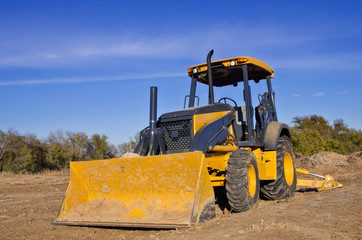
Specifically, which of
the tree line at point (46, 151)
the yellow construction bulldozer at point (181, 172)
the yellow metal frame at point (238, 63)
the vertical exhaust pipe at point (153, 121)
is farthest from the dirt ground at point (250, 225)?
the tree line at point (46, 151)

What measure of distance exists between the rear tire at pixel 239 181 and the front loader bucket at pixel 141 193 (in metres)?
0.71

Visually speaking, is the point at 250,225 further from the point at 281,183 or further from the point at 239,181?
the point at 281,183

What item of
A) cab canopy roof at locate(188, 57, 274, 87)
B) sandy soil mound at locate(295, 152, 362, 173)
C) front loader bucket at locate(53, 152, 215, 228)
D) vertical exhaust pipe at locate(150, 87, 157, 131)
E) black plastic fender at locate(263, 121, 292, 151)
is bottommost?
sandy soil mound at locate(295, 152, 362, 173)

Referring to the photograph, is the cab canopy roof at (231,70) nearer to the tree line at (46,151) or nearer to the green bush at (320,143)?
the green bush at (320,143)

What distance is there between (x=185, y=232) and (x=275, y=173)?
11.5ft

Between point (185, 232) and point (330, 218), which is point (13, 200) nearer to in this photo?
point (185, 232)

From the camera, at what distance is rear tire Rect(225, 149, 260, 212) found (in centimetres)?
549

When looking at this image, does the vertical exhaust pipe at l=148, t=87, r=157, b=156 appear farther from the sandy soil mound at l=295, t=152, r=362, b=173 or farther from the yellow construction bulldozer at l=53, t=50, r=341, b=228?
the sandy soil mound at l=295, t=152, r=362, b=173

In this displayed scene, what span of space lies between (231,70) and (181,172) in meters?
3.23

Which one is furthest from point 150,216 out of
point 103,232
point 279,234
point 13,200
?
point 13,200

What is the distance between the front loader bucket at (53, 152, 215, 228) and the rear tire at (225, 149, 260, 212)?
0.71 meters

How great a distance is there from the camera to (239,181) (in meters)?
5.48

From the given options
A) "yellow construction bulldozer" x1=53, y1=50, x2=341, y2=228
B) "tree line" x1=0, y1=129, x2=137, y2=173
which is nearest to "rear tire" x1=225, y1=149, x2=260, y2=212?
"yellow construction bulldozer" x1=53, y1=50, x2=341, y2=228

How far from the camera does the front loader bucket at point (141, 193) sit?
4.75 meters
